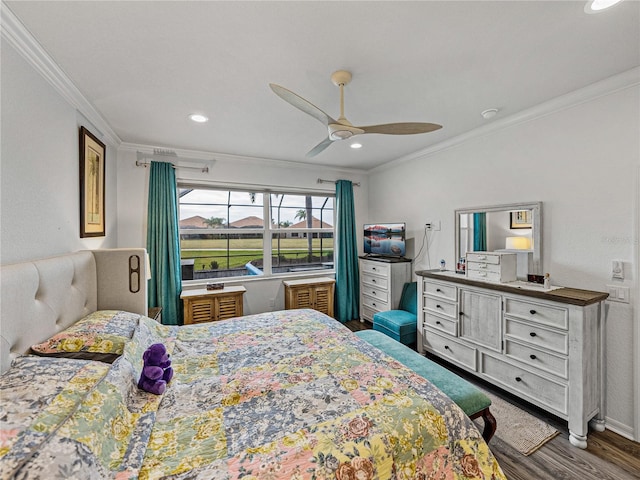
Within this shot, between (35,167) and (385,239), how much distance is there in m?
3.79

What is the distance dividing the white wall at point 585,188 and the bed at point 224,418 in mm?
1597

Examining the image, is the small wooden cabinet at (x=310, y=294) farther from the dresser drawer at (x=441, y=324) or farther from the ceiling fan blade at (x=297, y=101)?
the ceiling fan blade at (x=297, y=101)

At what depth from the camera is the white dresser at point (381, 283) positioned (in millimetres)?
3914

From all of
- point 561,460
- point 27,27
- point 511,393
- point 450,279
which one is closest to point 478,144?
point 450,279

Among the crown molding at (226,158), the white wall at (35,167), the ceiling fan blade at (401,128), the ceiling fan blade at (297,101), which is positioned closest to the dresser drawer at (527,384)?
the ceiling fan blade at (401,128)

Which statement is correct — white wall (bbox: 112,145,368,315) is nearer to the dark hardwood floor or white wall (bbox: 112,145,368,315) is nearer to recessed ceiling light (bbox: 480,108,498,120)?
recessed ceiling light (bbox: 480,108,498,120)

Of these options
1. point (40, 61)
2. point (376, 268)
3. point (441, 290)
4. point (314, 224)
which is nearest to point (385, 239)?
point (376, 268)

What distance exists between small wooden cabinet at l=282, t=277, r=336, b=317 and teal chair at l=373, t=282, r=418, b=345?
0.94 metres

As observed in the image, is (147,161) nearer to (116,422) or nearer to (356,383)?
(116,422)

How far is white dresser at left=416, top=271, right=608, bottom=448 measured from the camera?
75.5 inches

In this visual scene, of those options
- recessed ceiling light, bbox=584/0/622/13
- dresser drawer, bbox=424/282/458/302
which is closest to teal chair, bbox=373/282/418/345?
dresser drawer, bbox=424/282/458/302

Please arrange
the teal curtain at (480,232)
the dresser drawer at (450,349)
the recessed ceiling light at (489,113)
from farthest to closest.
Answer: the teal curtain at (480,232), the dresser drawer at (450,349), the recessed ceiling light at (489,113)

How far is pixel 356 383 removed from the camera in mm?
1501

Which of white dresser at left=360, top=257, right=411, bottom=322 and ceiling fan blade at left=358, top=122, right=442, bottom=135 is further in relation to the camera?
white dresser at left=360, top=257, right=411, bottom=322
